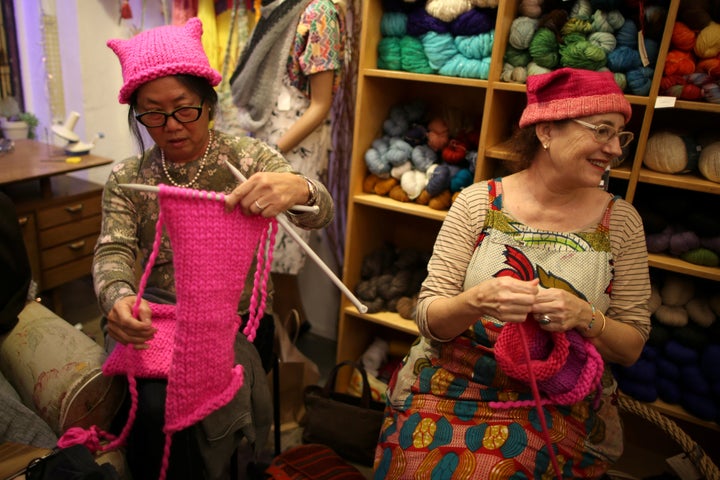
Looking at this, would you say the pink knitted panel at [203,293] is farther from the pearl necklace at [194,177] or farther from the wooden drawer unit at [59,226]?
the wooden drawer unit at [59,226]

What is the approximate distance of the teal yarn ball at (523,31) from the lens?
1.76 metres

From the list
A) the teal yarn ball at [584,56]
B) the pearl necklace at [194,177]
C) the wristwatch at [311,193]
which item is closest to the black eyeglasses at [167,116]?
the pearl necklace at [194,177]

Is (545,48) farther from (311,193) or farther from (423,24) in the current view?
(311,193)

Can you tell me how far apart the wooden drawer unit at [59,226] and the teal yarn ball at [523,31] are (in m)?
1.86

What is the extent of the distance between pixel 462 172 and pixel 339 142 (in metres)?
0.63

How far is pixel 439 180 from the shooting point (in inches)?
77.7

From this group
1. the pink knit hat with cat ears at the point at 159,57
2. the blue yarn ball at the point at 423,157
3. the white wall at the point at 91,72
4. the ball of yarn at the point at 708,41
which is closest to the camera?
the pink knit hat with cat ears at the point at 159,57

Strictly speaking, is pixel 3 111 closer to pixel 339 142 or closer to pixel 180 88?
pixel 339 142

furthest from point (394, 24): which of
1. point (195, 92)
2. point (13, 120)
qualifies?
point (13, 120)

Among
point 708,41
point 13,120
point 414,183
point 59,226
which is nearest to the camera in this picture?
point 708,41

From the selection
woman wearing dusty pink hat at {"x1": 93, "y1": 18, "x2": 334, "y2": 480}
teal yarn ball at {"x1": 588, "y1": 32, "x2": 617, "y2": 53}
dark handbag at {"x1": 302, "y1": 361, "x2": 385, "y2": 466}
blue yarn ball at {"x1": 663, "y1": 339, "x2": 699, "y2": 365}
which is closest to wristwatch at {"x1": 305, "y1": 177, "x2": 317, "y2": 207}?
woman wearing dusty pink hat at {"x1": 93, "y1": 18, "x2": 334, "y2": 480}

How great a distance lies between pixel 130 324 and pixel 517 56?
4.53 feet

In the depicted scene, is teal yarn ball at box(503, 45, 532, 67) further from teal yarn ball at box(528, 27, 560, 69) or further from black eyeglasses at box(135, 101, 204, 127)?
black eyeglasses at box(135, 101, 204, 127)

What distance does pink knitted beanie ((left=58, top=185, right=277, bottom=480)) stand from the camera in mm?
1004
